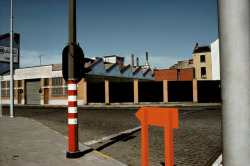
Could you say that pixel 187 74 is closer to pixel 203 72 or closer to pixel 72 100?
pixel 203 72

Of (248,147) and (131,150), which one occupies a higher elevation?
(248,147)

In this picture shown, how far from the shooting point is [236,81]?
157 cm

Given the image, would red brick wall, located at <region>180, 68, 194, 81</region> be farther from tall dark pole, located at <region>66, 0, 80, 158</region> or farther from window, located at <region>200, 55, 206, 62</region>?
tall dark pole, located at <region>66, 0, 80, 158</region>

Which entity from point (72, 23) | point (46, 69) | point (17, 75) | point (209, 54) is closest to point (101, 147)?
point (72, 23)

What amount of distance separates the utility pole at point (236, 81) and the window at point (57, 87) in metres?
30.9

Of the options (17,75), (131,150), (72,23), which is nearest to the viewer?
(72,23)

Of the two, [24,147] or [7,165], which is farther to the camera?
[24,147]

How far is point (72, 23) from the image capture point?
5.03 meters

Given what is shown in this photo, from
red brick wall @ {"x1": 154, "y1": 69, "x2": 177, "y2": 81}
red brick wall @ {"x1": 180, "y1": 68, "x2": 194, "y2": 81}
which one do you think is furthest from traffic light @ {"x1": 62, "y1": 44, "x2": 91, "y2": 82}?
red brick wall @ {"x1": 154, "y1": 69, "x2": 177, "y2": 81}

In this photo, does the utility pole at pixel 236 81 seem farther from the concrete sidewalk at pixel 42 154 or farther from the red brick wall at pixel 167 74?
the red brick wall at pixel 167 74

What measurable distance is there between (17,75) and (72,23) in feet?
120

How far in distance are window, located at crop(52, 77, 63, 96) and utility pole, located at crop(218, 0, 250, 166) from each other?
30914 mm

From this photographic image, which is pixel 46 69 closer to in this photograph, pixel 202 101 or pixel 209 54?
pixel 202 101

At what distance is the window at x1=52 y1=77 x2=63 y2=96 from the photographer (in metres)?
31.2
